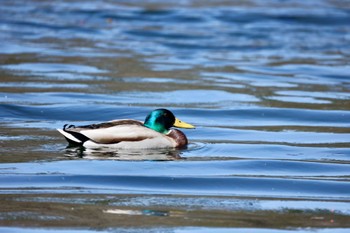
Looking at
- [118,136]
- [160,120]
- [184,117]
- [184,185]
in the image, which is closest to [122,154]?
[118,136]

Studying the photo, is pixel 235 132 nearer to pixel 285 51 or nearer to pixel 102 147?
pixel 102 147

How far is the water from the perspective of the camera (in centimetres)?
857

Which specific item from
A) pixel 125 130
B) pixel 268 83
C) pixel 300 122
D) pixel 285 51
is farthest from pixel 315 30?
pixel 125 130

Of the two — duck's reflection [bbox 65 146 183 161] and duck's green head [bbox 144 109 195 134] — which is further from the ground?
duck's green head [bbox 144 109 195 134]

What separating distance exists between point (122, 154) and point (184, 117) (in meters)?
3.43

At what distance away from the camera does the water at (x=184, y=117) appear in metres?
8.57

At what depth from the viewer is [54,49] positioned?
2356 cm

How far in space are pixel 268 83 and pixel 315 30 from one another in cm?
1096

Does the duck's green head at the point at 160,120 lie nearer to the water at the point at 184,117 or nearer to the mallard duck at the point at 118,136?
the mallard duck at the point at 118,136

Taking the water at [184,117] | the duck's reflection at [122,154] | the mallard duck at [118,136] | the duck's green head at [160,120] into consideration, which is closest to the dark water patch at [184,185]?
the water at [184,117]

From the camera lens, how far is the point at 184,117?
14.8 m

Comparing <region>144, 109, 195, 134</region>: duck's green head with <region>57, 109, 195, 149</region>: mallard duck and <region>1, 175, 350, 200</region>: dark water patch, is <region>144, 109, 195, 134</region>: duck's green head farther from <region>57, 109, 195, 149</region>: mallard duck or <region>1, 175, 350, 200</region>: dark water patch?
<region>1, 175, 350, 200</region>: dark water patch

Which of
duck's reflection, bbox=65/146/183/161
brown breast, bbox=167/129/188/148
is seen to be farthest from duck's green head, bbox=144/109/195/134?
duck's reflection, bbox=65/146/183/161

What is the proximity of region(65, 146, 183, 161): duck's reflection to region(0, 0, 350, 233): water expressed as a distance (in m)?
0.03
